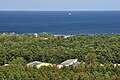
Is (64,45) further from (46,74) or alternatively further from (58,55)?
(46,74)

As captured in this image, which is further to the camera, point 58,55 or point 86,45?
point 86,45

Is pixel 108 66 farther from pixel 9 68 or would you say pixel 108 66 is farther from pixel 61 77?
pixel 9 68

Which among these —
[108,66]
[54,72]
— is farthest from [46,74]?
[108,66]

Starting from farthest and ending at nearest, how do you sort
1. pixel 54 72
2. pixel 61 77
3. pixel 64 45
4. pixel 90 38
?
pixel 90 38
pixel 64 45
pixel 54 72
pixel 61 77

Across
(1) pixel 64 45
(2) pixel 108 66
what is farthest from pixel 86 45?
(2) pixel 108 66

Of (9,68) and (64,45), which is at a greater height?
(9,68)

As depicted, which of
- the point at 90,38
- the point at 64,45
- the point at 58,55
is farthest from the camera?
the point at 90,38
